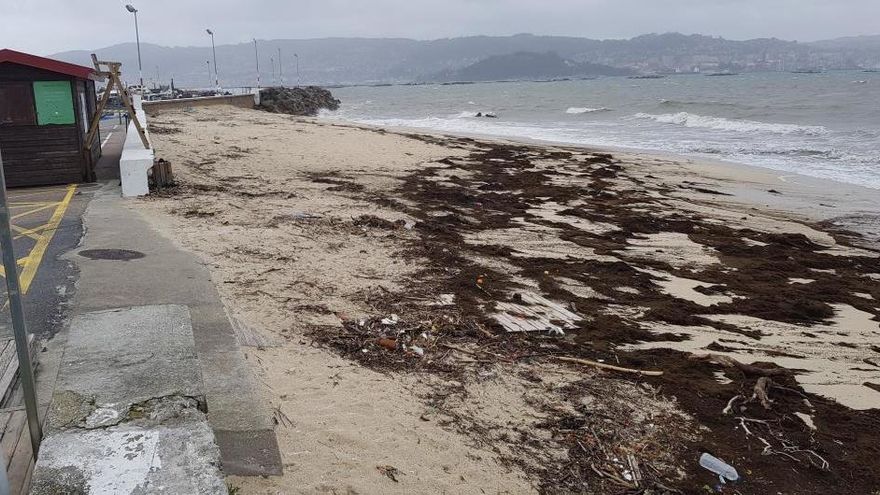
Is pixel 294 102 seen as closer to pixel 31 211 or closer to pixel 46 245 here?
pixel 31 211

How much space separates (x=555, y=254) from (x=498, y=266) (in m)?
1.24

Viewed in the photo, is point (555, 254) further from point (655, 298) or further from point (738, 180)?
point (738, 180)

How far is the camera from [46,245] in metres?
8.25

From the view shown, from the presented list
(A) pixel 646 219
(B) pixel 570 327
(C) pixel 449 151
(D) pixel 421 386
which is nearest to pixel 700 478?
(D) pixel 421 386

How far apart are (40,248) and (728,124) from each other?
117 ft

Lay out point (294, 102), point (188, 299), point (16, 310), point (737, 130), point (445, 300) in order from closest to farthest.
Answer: point (16, 310), point (188, 299), point (445, 300), point (737, 130), point (294, 102)

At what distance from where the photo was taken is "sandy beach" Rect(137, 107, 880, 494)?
4316 mm

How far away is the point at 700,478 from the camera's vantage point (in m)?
4.23

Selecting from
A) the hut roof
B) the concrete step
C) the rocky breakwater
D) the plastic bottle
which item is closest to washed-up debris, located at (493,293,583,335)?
the plastic bottle

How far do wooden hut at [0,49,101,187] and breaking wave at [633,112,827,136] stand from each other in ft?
97.9

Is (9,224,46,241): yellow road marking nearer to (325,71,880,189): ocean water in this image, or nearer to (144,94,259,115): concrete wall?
→ (325,71,880,189): ocean water

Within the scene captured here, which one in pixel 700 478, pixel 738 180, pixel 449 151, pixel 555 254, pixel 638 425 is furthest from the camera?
pixel 449 151

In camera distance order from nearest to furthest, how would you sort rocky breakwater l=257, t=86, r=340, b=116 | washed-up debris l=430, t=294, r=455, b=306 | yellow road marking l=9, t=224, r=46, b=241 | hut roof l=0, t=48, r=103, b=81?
washed-up debris l=430, t=294, r=455, b=306 < yellow road marking l=9, t=224, r=46, b=241 < hut roof l=0, t=48, r=103, b=81 < rocky breakwater l=257, t=86, r=340, b=116

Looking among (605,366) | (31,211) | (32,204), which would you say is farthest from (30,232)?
(605,366)
